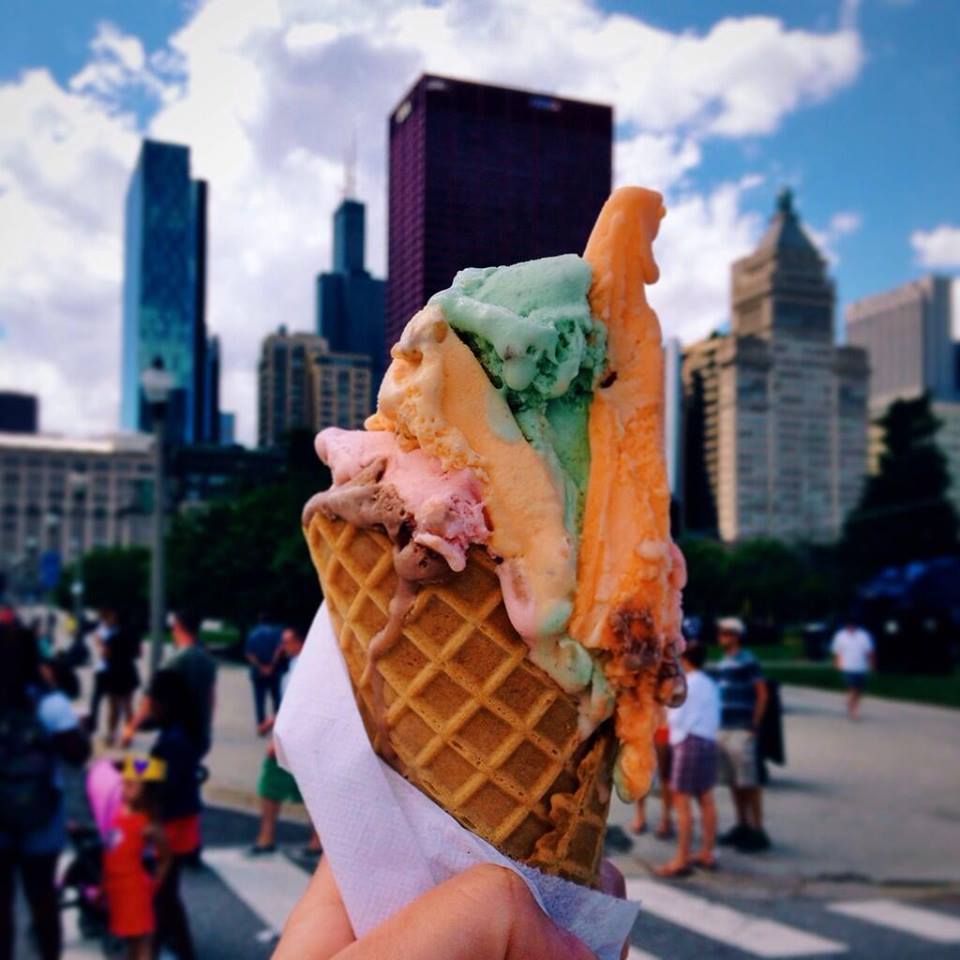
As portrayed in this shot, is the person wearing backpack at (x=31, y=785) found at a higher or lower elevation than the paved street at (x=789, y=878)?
higher

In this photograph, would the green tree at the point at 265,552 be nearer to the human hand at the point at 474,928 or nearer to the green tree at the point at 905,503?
the human hand at the point at 474,928

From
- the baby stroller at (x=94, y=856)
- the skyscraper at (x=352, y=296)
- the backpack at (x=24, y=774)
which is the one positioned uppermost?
the skyscraper at (x=352, y=296)

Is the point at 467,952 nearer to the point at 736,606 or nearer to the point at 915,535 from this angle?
the point at 736,606

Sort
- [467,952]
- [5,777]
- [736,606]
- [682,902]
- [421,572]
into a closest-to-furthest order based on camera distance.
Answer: [467,952]
[421,572]
[5,777]
[682,902]
[736,606]

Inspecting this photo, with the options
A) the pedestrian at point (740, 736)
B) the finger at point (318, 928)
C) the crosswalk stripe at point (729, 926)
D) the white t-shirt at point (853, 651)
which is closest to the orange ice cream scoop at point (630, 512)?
the finger at point (318, 928)

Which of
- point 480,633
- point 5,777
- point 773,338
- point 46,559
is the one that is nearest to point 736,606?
point 773,338

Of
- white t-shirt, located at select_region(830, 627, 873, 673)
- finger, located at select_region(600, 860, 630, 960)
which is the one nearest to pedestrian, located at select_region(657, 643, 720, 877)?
finger, located at select_region(600, 860, 630, 960)

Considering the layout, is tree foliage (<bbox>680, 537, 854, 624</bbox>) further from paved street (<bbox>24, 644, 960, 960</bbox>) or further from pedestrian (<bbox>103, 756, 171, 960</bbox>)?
pedestrian (<bbox>103, 756, 171, 960</bbox>)
